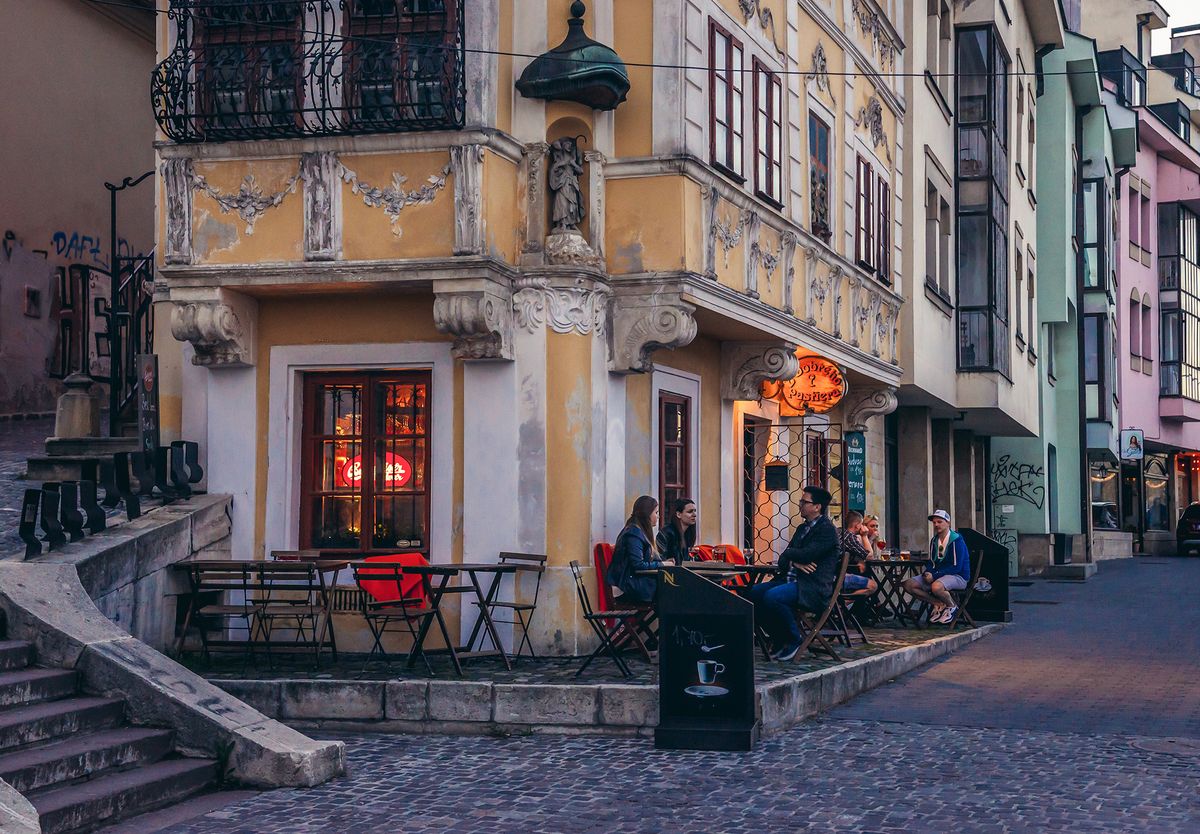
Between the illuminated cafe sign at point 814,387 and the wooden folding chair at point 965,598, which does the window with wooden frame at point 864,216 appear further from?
the wooden folding chair at point 965,598

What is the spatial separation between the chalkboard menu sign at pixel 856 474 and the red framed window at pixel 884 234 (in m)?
2.30

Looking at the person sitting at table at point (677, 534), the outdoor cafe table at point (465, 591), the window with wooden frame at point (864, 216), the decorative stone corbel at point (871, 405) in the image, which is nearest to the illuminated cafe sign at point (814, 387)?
the window with wooden frame at point (864, 216)

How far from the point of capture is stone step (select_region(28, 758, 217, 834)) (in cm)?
795

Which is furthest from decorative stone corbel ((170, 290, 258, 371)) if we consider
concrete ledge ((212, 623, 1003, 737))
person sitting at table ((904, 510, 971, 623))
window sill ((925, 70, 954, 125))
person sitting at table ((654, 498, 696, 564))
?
window sill ((925, 70, 954, 125))

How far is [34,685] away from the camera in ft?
29.8

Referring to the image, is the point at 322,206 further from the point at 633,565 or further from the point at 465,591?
the point at 633,565

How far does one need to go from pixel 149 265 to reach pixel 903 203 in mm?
11251

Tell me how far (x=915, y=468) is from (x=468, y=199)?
600 inches

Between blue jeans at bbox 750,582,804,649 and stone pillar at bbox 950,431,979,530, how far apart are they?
59.1 ft

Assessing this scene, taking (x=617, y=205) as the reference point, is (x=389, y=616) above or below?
below

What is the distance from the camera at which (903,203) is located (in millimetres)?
23656

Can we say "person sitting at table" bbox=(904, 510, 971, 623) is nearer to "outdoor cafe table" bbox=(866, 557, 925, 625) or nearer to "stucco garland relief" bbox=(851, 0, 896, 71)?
"outdoor cafe table" bbox=(866, 557, 925, 625)

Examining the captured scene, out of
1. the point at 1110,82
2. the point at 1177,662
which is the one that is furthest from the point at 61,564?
the point at 1110,82

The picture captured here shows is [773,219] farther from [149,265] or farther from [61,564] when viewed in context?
[61,564]
